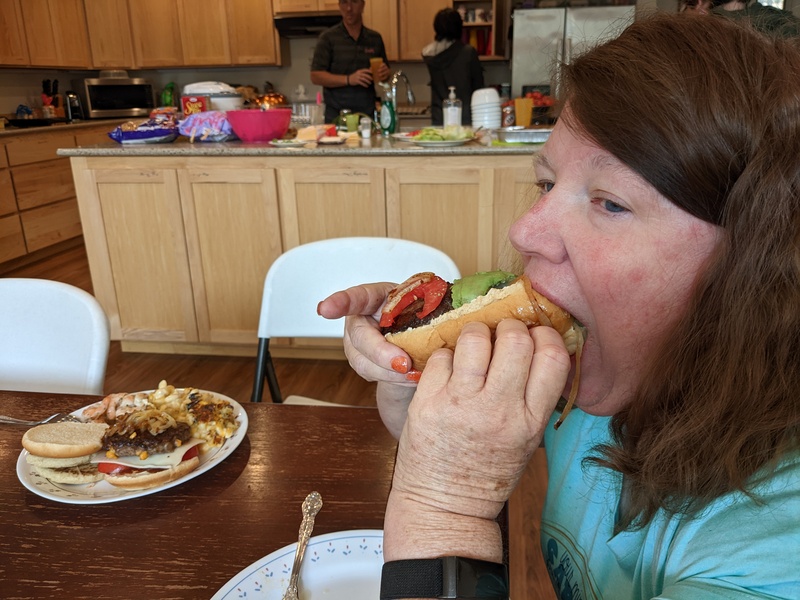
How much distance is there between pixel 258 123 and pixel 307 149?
0.51 meters

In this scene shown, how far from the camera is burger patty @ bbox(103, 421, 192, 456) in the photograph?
0.91m

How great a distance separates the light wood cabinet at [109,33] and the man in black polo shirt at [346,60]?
10.4 feet

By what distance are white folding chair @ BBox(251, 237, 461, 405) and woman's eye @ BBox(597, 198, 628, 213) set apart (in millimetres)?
986

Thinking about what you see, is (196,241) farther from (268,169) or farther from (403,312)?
(403,312)

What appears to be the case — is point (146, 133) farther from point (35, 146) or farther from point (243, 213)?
point (35, 146)

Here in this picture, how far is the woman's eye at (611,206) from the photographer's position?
2.08ft

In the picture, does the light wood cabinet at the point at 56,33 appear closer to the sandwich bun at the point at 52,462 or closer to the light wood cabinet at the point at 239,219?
the light wood cabinet at the point at 239,219

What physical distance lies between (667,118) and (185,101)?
3.47 m

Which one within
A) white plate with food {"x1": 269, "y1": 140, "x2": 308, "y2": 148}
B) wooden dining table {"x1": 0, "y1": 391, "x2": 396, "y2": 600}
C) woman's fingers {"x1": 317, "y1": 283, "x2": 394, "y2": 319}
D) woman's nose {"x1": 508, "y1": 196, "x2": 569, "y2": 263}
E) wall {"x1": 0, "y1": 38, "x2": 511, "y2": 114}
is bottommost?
wooden dining table {"x1": 0, "y1": 391, "x2": 396, "y2": 600}

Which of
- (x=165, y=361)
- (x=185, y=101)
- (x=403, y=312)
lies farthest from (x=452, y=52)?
(x=403, y=312)

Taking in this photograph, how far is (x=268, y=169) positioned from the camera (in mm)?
3045

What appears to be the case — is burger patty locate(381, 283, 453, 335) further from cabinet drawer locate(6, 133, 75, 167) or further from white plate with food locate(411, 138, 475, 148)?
cabinet drawer locate(6, 133, 75, 167)

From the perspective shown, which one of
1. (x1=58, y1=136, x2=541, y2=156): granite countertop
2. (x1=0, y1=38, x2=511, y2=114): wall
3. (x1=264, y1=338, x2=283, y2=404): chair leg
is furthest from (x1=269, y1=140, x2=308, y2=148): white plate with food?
(x1=0, y1=38, x2=511, y2=114): wall

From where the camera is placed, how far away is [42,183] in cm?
545
